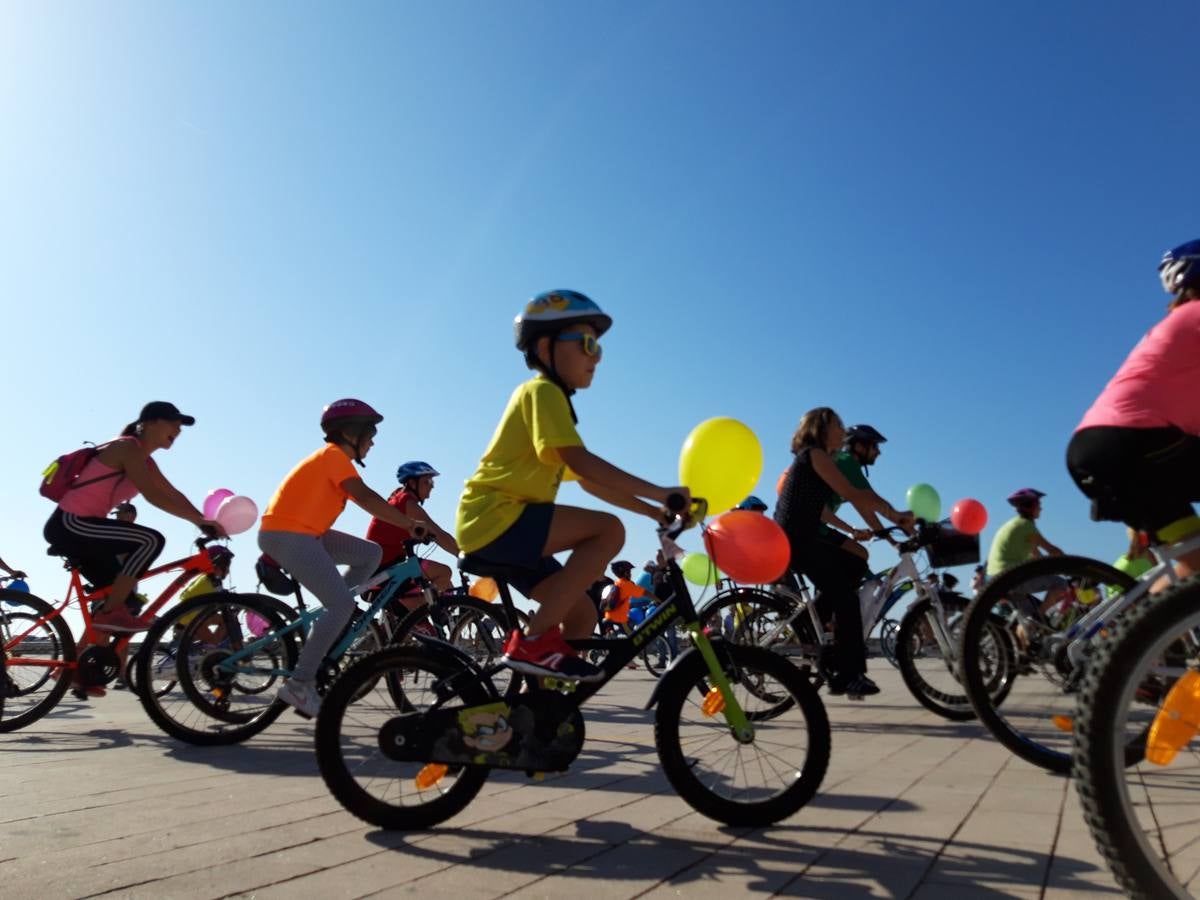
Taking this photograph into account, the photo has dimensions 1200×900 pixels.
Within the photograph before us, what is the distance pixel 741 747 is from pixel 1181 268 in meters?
2.26

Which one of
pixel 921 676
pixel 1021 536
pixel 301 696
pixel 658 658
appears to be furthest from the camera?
pixel 658 658

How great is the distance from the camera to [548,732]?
3.22 metres

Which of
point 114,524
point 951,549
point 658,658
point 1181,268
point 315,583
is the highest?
point 1181,268

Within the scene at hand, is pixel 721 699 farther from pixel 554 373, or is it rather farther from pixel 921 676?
pixel 921 676

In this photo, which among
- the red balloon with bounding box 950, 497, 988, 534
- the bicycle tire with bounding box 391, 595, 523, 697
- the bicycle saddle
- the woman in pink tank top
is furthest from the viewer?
the red balloon with bounding box 950, 497, 988, 534

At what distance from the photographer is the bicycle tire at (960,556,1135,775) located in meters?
3.95

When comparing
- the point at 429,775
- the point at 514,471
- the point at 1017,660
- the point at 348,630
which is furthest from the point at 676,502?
the point at 348,630

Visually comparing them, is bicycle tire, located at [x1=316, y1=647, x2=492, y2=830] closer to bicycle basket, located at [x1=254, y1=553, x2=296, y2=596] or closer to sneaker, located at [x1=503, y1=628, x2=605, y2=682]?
sneaker, located at [x1=503, y1=628, x2=605, y2=682]

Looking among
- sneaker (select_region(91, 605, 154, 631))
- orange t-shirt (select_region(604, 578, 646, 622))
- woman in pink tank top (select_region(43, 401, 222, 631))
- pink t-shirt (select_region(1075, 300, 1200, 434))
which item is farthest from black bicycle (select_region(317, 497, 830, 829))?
orange t-shirt (select_region(604, 578, 646, 622))

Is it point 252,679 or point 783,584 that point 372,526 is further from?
point 783,584

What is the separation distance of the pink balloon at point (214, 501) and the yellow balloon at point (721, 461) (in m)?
4.25

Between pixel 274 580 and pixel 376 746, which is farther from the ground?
pixel 274 580

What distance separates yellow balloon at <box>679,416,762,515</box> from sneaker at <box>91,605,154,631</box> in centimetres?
379

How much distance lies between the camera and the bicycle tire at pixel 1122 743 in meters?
1.95
